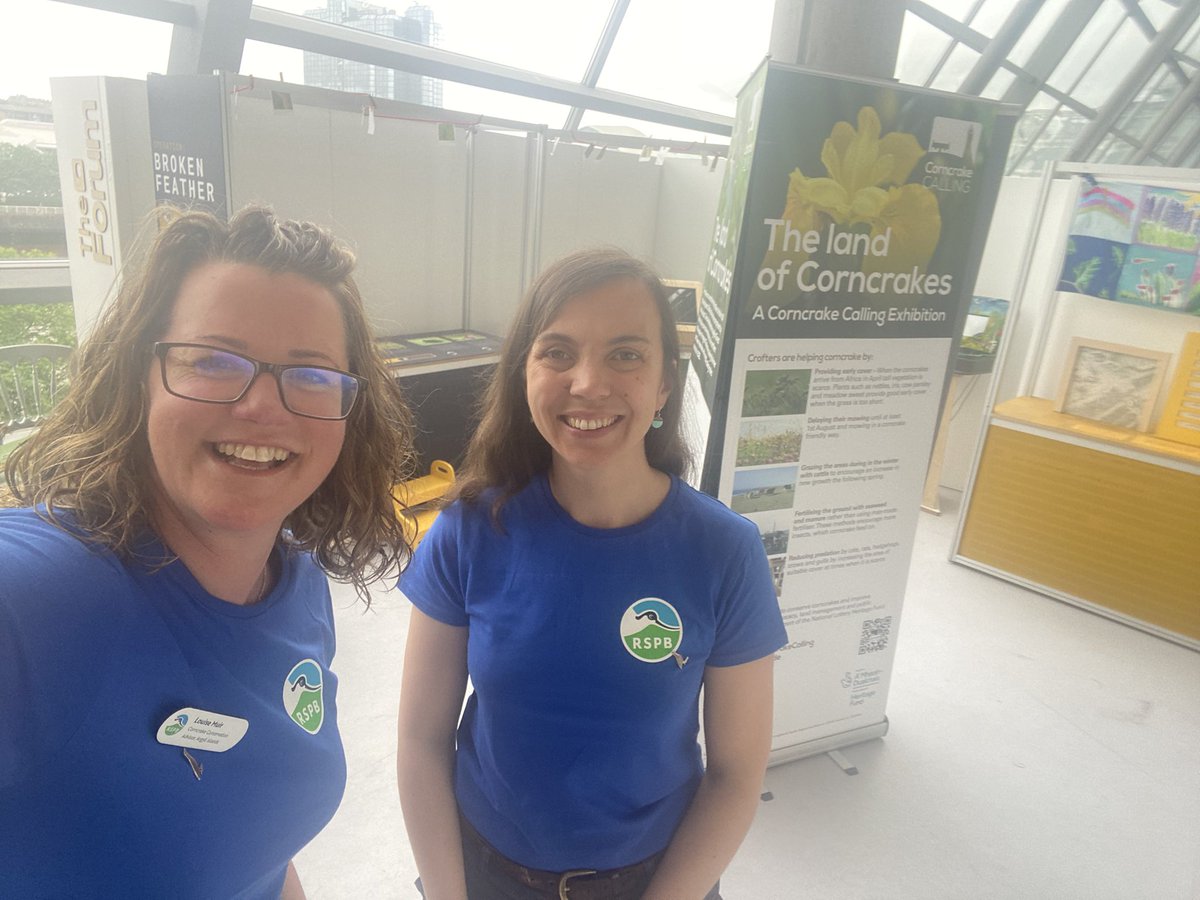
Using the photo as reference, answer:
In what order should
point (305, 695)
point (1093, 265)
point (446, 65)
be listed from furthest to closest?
1. point (446, 65)
2. point (1093, 265)
3. point (305, 695)

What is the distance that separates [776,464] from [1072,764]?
1.73 m

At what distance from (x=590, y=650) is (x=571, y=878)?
1.25ft

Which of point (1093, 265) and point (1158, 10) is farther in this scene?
point (1158, 10)

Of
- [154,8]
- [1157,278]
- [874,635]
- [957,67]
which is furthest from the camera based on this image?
[957,67]

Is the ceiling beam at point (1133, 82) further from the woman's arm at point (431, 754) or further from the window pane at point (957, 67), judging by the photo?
the woman's arm at point (431, 754)

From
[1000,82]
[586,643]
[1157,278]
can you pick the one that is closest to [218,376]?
[586,643]

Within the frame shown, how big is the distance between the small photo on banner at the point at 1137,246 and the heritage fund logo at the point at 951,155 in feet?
7.06

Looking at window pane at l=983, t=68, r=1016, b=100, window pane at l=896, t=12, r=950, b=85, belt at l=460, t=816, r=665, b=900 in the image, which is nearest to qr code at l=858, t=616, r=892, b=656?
Result: belt at l=460, t=816, r=665, b=900

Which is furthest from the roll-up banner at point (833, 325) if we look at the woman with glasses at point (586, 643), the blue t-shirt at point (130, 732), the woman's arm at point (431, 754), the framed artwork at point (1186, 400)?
the framed artwork at point (1186, 400)

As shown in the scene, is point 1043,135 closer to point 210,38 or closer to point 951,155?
point 951,155

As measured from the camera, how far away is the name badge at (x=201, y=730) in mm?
770

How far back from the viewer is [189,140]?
325cm

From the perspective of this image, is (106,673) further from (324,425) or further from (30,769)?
(324,425)

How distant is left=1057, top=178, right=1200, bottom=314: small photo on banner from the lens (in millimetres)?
3463
